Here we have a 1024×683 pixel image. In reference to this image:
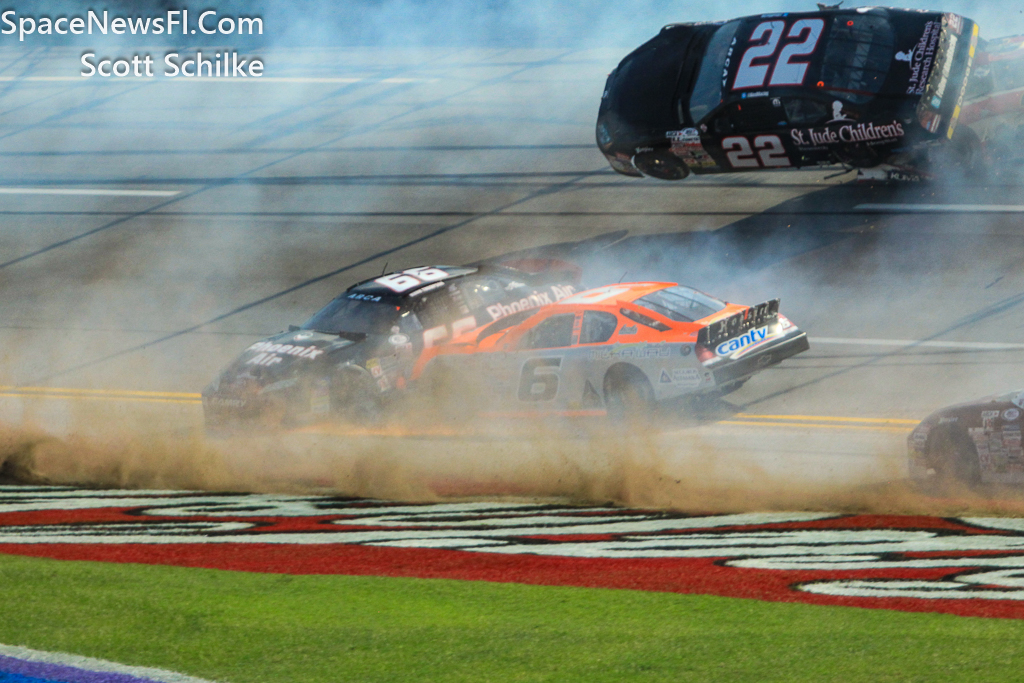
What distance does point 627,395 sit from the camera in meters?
10.5

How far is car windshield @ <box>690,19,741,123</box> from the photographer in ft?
44.3

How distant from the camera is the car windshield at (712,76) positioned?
1352cm

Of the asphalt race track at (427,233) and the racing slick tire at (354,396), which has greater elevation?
the asphalt race track at (427,233)

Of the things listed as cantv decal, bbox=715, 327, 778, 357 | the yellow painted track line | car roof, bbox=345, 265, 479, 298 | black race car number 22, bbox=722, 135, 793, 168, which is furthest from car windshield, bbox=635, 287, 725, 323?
the yellow painted track line

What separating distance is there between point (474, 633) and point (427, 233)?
11.3 metres

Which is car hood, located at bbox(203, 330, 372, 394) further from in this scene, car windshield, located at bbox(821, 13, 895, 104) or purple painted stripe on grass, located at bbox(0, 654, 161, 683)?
purple painted stripe on grass, located at bbox(0, 654, 161, 683)

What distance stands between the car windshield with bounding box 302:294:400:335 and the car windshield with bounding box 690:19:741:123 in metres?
4.63

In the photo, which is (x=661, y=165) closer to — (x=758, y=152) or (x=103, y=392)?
(x=758, y=152)

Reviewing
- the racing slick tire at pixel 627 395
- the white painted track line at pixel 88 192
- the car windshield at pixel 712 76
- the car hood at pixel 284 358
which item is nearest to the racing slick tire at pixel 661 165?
the car windshield at pixel 712 76

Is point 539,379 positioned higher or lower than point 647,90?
lower

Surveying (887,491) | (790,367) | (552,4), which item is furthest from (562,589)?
(552,4)

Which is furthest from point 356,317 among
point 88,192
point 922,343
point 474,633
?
point 88,192

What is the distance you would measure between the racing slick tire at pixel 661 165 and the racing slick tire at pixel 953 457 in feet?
22.5

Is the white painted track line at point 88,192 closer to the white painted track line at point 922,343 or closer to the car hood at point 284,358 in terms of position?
the car hood at point 284,358
